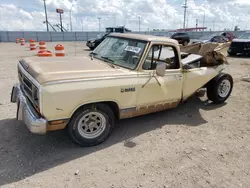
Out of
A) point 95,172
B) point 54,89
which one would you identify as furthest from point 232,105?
point 54,89

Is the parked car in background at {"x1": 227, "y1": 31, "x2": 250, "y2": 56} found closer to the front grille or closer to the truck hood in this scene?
the truck hood

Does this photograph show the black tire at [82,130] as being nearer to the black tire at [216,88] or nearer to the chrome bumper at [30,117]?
the chrome bumper at [30,117]

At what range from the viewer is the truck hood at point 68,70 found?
10.0 ft

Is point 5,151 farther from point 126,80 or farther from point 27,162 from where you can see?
point 126,80

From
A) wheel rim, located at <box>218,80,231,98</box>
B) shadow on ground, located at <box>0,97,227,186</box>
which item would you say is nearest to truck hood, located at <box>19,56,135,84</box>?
shadow on ground, located at <box>0,97,227,186</box>

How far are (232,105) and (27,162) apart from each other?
16.5ft

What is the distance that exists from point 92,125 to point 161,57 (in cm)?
207

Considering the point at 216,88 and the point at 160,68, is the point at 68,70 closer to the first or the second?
the point at 160,68

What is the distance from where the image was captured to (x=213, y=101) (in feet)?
18.6

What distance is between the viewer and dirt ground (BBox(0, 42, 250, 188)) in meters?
2.87

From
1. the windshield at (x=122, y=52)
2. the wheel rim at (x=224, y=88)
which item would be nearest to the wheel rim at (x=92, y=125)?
the windshield at (x=122, y=52)

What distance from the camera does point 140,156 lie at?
3412mm

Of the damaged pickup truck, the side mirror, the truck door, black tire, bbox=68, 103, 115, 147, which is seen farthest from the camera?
the truck door

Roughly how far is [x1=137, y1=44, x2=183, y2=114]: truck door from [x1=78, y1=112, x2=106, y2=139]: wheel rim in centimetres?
74
